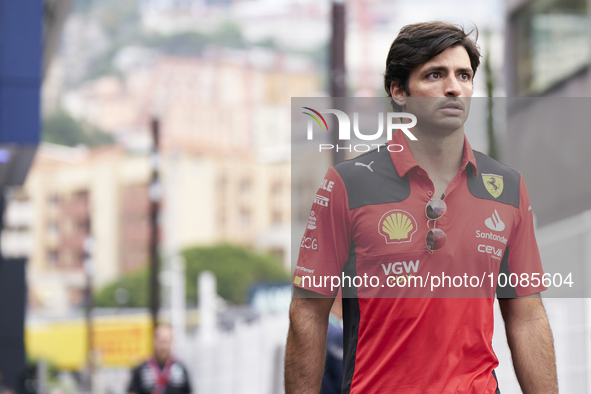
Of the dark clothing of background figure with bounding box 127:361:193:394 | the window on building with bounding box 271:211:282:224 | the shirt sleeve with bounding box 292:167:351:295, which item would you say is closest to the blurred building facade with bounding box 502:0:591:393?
the shirt sleeve with bounding box 292:167:351:295

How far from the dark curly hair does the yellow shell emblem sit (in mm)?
440

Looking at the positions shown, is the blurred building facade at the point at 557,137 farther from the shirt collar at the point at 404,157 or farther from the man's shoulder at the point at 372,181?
the man's shoulder at the point at 372,181

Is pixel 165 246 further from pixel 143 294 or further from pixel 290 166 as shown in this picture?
pixel 290 166

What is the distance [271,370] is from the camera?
14469 millimetres

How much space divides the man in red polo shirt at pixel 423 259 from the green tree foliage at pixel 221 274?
341 ft

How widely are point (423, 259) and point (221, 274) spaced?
106 m

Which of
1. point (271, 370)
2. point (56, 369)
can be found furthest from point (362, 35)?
point (271, 370)

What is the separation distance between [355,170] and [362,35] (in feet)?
585

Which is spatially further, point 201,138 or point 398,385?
point 201,138

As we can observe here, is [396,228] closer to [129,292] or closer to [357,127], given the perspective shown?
[357,127]

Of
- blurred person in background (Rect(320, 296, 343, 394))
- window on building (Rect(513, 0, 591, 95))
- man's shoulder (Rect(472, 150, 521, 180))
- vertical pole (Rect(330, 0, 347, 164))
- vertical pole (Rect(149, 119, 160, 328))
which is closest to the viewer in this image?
man's shoulder (Rect(472, 150, 521, 180))

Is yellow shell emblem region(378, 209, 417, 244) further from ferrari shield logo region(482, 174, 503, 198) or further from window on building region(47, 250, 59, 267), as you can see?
window on building region(47, 250, 59, 267)

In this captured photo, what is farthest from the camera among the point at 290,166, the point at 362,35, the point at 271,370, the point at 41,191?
the point at 362,35

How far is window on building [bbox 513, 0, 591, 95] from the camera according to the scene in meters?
15.4
